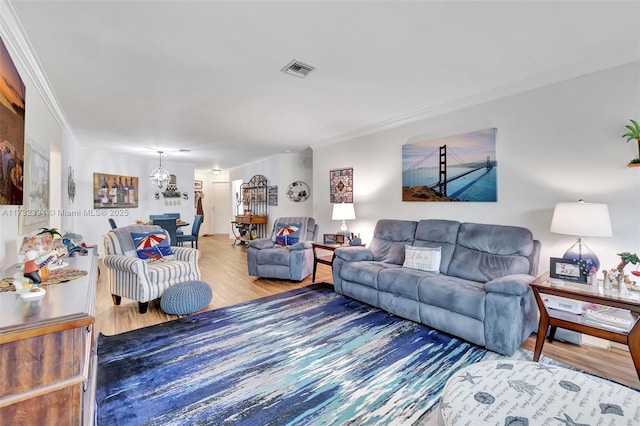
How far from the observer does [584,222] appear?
221cm

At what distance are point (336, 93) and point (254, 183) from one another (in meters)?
5.50

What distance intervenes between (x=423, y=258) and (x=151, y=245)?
327 centimetres

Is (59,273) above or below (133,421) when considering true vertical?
above

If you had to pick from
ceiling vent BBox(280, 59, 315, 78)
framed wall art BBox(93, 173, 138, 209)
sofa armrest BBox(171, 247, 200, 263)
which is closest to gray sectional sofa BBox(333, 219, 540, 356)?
sofa armrest BBox(171, 247, 200, 263)

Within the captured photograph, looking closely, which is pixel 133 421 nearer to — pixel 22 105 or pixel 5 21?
pixel 22 105

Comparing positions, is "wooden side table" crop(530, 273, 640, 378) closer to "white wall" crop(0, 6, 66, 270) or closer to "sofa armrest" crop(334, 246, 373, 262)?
"sofa armrest" crop(334, 246, 373, 262)

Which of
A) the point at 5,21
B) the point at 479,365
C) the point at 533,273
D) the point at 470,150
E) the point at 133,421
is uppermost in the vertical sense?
the point at 5,21

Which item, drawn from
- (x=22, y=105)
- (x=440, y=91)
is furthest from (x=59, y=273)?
(x=440, y=91)

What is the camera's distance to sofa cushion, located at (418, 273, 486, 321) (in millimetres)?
2393

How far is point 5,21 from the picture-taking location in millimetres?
1805

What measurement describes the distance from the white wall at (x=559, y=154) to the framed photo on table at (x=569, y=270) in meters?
0.48

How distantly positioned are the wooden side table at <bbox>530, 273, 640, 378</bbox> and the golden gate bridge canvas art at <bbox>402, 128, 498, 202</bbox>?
125 centimetres

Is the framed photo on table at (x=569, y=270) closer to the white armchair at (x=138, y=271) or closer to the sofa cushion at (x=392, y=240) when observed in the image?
the sofa cushion at (x=392, y=240)

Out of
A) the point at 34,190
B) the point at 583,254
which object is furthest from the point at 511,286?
the point at 34,190
